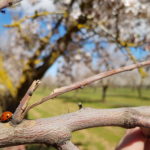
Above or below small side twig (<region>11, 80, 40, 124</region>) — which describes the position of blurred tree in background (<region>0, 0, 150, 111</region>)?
below

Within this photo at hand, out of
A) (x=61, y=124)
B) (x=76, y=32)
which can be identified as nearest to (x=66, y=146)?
(x=61, y=124)

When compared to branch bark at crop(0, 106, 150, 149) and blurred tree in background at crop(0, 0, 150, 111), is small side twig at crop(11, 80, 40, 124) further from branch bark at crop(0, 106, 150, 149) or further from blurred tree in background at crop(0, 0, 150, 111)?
blurred tree in background at crop(0, 0, 150, 111)

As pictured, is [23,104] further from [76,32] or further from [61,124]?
[76,32]

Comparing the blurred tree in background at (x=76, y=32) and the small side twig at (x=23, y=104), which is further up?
the small side twig at (x=23, y=104)

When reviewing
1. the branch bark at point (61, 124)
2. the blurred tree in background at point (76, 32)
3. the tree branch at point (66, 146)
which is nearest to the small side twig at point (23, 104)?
the branch bark at point (61, 124)

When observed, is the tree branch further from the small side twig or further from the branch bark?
the small side twig

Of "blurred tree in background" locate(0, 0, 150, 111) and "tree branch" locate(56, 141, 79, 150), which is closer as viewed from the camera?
"tree branch" locate(56, 141, 79, 150)

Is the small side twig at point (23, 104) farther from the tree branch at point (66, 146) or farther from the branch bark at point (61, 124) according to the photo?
the tree branch at point (66, 146)

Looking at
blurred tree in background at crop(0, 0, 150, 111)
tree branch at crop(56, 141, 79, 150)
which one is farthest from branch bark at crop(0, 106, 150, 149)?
blurred tree in background at crop(0, 0, 150, 111)
